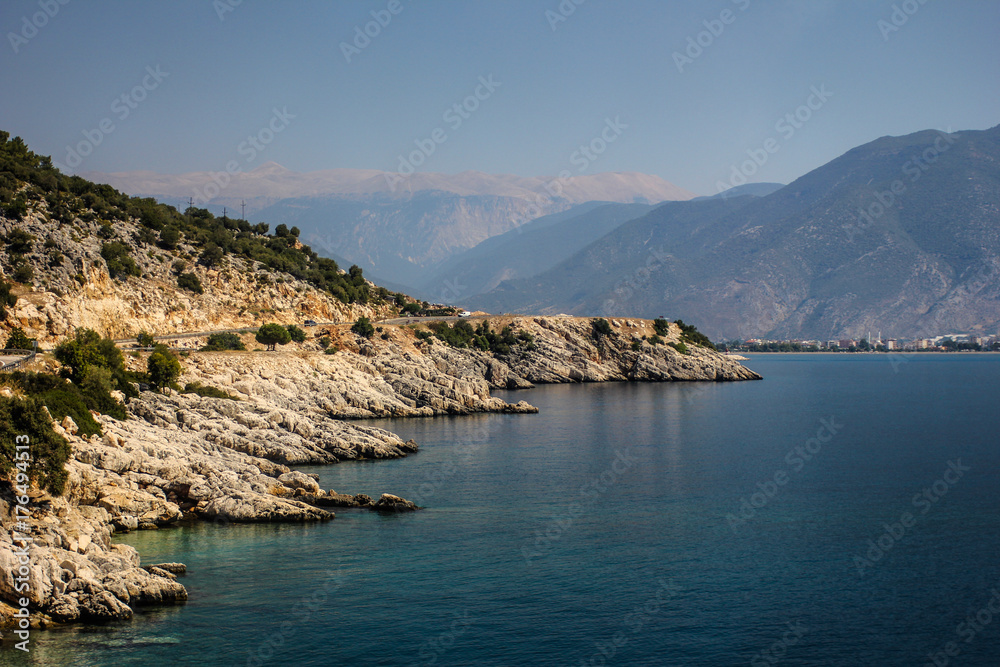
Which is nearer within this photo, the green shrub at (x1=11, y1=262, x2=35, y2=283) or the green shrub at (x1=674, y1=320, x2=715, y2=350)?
the green shrub at (x1=11, y1=262, x2=35, y2=283)

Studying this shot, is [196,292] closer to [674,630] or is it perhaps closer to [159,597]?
[159,597]

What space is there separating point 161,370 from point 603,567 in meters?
38.4

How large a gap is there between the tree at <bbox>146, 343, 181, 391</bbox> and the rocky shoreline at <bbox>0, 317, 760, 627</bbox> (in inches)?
124

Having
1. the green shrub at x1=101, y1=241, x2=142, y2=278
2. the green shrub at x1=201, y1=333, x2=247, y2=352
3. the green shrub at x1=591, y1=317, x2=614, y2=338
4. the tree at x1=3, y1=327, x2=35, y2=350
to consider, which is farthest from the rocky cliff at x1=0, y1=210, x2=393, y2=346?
the green shrub at x1=591, y1=317, x2=614, y2=338

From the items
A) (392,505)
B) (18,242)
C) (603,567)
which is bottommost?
(603,567)

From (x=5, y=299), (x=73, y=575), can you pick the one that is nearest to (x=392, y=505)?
(x=73, y=575)

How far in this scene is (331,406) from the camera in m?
71.8

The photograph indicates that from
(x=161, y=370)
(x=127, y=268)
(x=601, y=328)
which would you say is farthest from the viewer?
(x=601, y=328)

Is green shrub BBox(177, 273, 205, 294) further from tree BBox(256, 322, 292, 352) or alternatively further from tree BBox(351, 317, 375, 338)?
tree BBox(351, 317, 375, 338)

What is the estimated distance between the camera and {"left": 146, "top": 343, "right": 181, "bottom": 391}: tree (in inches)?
2217

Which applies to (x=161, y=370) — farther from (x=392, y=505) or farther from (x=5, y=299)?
(x=392, y=505)

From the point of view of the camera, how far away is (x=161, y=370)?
185 ft

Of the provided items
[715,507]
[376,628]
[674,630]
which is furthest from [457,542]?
[715,507]

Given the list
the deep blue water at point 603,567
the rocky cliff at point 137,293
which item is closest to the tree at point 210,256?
the rocky cliff at point 137,293
